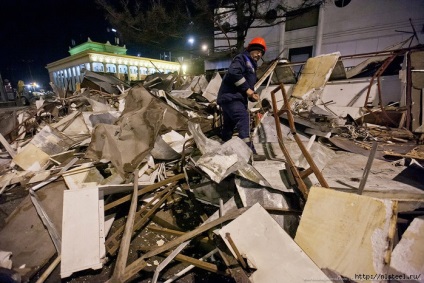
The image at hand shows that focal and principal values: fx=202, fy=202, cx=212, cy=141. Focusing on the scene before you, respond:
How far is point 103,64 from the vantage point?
3130 cm

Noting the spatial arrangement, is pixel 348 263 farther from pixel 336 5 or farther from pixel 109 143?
pixel 336 5

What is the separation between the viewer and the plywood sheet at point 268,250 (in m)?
1.42

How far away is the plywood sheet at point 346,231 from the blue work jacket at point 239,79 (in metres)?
2.07

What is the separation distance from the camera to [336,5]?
1247 cm

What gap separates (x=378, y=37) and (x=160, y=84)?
492 inches

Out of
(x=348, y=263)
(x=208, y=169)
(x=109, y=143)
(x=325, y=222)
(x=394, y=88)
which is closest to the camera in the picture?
(x=348, y=263)

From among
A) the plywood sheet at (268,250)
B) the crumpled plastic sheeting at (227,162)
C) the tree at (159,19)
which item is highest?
the tree at (159,19)

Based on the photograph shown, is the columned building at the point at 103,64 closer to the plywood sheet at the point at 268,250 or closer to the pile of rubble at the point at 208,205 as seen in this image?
the pile of rubble at the point at 208,205

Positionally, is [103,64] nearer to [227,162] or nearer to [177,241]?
[227,162]

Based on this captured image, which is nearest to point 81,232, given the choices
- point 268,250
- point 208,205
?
point 208,205

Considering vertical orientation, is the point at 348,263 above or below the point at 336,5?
below

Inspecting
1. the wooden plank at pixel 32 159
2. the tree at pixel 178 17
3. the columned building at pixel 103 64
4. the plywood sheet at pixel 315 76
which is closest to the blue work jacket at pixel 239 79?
the plywood sheet at pixel 315 76

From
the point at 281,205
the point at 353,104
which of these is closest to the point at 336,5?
the point at 353,104

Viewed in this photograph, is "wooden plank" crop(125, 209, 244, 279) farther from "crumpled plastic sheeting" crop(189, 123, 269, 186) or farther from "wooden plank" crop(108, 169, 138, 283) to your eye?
"crumpled plastic sheeting" crop(189, 123, 269, 186)
